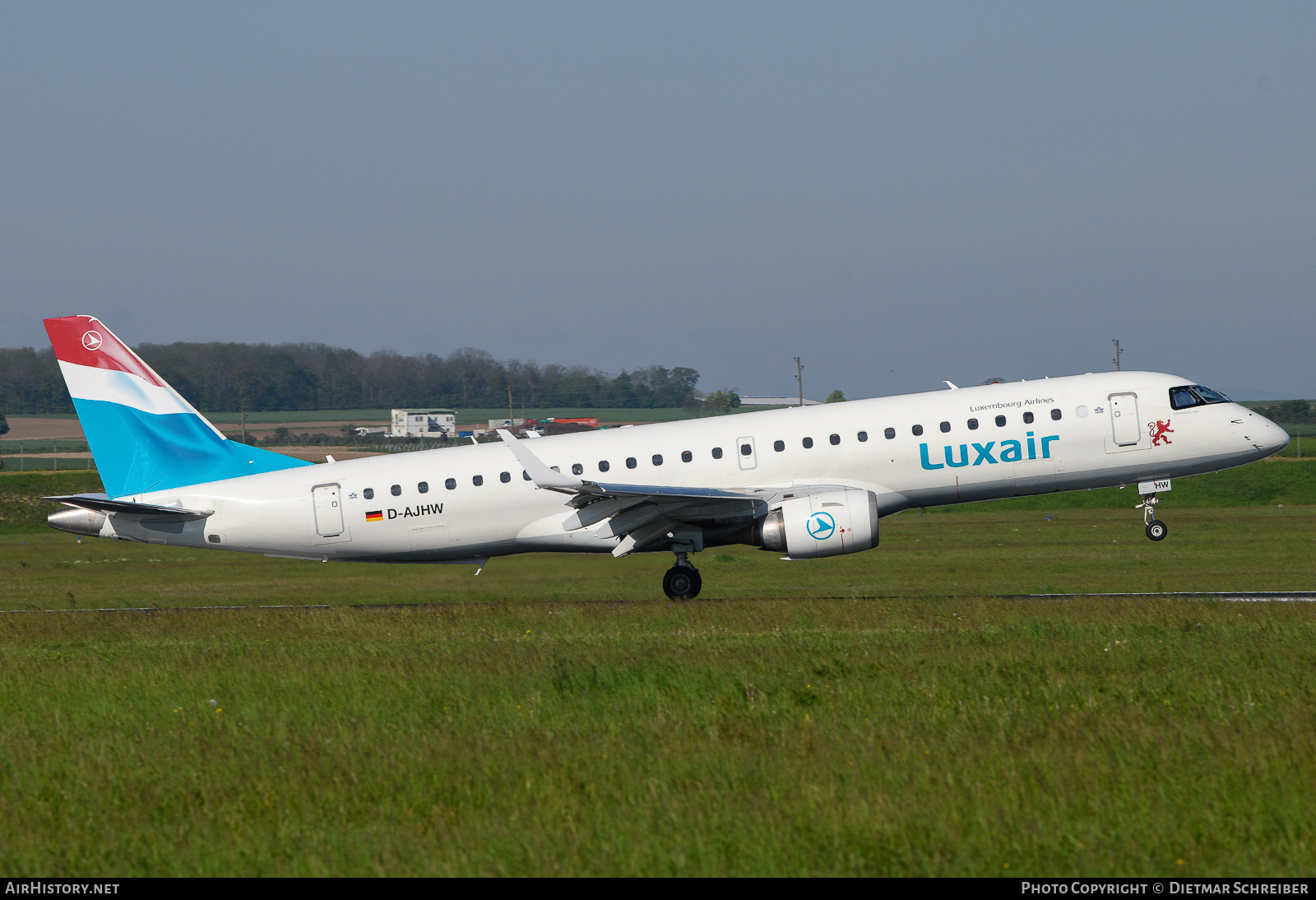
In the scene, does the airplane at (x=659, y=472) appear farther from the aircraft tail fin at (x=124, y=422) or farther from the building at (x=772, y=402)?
the building at (x=772, y=402)

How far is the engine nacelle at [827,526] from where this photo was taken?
23.3 m

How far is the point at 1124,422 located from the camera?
80.7ft

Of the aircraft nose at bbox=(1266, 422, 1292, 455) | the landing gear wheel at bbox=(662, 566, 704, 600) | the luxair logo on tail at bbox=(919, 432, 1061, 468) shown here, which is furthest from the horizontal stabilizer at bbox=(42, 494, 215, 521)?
the aircraft nose at bbox=(1266, 422, 1292, 455)

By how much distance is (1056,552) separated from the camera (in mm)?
41531

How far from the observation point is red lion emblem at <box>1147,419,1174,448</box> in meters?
24.7

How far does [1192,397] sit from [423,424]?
111 metres

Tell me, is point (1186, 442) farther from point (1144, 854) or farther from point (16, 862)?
point (16, 862)

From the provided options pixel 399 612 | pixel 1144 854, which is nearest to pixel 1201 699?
pixel 1144 854

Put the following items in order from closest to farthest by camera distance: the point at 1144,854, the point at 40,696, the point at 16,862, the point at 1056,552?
the point at 1144,854 → the point at 16,862 → the point at 40,696 → the point at 1056,552

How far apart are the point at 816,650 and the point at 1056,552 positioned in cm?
2757

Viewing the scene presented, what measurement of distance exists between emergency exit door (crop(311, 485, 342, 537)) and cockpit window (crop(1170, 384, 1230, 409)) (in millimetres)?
17309

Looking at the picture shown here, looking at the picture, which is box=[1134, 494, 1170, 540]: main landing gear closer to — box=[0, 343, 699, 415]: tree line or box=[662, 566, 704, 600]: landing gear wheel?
box=[662, 566, 704, 600]: landing gear wheel

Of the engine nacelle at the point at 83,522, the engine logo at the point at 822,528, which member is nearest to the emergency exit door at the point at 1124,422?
the engine logo at the point at 822,528

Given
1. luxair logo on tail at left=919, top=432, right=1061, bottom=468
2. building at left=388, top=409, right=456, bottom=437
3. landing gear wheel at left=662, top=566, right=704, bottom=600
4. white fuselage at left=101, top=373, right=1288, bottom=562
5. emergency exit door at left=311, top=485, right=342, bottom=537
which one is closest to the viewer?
luxair logo on tail at left=919, top=432, right=1061, bottom=468
